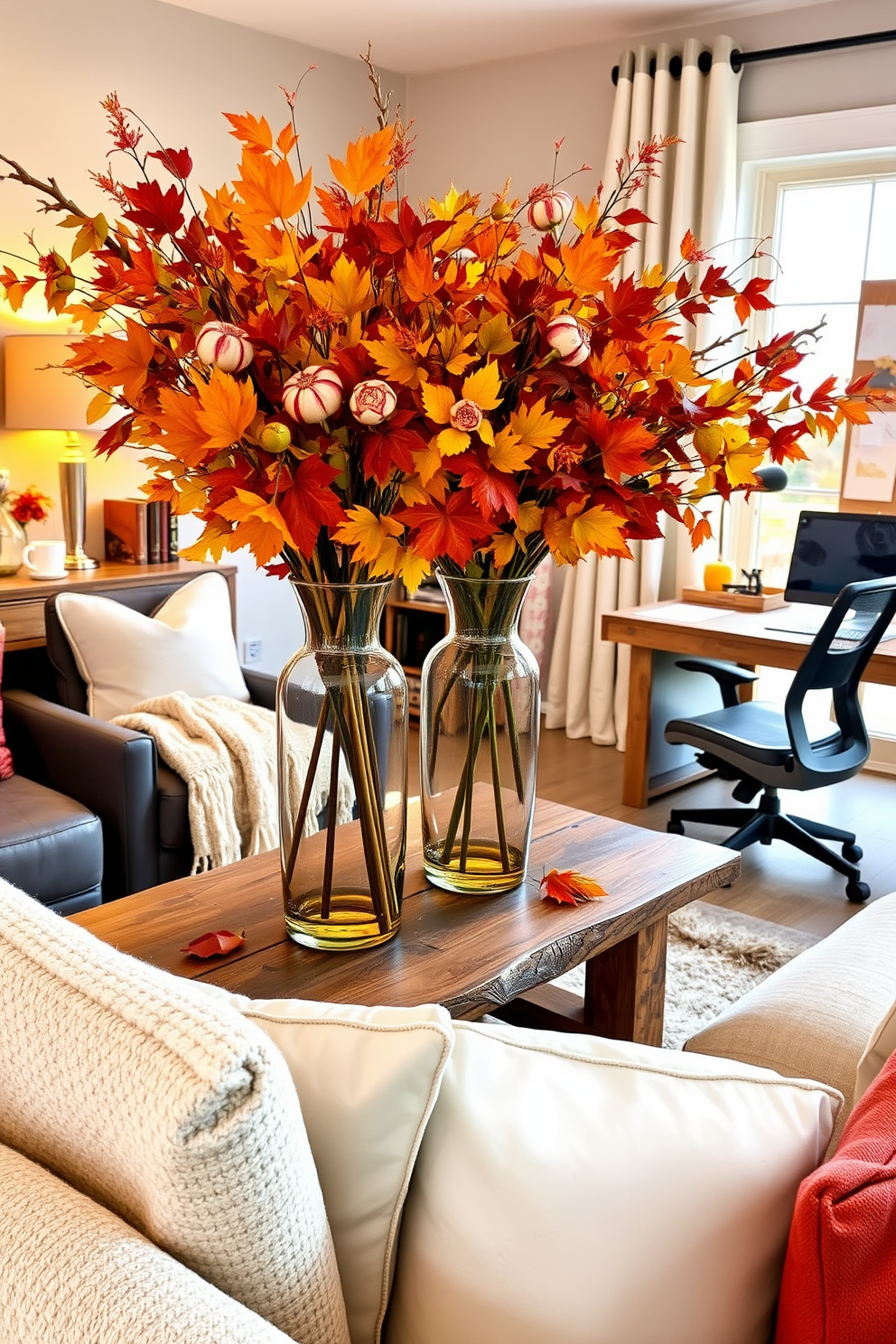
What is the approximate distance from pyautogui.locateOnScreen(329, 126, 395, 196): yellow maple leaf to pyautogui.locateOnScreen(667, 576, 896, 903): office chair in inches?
83.5

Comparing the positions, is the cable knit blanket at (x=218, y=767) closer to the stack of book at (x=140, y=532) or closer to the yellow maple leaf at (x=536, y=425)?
the stack of book at (x=140, y=532)

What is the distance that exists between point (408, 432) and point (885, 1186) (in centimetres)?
72

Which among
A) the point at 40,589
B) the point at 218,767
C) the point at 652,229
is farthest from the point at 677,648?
the point at 40,589

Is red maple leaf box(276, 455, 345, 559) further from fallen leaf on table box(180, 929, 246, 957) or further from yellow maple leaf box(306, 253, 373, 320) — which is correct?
fallen leaf on table box(180, 929, 246, 957)

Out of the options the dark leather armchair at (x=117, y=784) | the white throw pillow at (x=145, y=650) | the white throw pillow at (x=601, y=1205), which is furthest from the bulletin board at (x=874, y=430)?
the white throw pillow at (x=601, y=1205)

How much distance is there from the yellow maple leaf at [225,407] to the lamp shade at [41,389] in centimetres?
287

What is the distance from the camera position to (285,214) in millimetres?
1024

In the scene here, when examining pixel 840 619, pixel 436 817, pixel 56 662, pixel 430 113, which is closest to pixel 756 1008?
pixel 436 817

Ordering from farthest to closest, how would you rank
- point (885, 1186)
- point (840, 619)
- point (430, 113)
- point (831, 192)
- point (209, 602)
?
point (430, 113), point (831, 192), point (209, 602), point (840, 619), point (885, 1186)

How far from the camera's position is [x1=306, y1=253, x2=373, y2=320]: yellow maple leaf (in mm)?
1074

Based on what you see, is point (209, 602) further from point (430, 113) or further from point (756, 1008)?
point (430, 113)

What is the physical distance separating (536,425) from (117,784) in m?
1.81

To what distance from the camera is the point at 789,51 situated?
400 cm

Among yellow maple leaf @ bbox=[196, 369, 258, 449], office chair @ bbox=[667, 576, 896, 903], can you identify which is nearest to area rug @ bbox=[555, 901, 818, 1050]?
office chair @ bbox=[667, 576, 896, 903]
